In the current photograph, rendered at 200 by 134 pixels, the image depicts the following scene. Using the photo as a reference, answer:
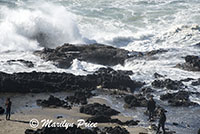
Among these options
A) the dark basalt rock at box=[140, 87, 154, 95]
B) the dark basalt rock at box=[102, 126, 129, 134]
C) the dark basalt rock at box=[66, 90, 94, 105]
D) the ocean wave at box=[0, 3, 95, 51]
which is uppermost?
the ocean wave at box=[0, 3, 95, 51]

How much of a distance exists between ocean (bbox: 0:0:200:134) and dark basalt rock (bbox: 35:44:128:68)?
654 mm

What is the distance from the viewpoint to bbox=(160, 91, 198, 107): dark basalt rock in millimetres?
22297

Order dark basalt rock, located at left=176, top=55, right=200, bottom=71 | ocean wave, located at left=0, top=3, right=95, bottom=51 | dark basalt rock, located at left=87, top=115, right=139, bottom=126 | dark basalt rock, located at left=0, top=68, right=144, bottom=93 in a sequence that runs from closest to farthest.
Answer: dark basalt rock, located at left=87, top=115, right=139, bottom=126 → dark basalt rock, located at left=0, top=68, right=144, bottom=93 → dark basalt rock, located at left=176, top=55, right=200, bottom=71 → ocean wave, located at left=0, top=3, right=95, bottom=51

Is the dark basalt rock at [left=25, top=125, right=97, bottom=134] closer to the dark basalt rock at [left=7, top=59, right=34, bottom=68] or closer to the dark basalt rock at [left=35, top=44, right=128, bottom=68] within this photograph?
the dark basalt rock at [left=7, top=59, right=34, bottom=68]

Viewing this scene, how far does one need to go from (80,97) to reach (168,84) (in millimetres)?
5717

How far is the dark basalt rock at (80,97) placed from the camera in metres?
21.9

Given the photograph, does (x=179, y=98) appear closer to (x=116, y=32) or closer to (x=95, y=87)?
(x=95, y=87)

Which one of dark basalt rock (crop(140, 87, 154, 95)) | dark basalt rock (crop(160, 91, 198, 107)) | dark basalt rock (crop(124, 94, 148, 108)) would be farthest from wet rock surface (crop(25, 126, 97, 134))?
dark basalt rock (crop(140, 87, 154, 95))

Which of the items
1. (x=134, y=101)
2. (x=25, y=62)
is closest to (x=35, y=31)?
(x=25, y=62)

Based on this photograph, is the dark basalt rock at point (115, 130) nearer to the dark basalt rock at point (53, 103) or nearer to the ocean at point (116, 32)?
the ocean at point (116, 32)

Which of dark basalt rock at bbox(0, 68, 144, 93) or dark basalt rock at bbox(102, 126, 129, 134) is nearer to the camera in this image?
dark basalt rock at bbox(102, 126, 129, 134)

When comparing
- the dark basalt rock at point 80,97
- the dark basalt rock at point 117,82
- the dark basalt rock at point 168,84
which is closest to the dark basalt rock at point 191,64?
the dark basalt rock at point 168,84

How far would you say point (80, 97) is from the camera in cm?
2244

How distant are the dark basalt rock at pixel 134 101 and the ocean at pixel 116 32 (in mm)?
933
